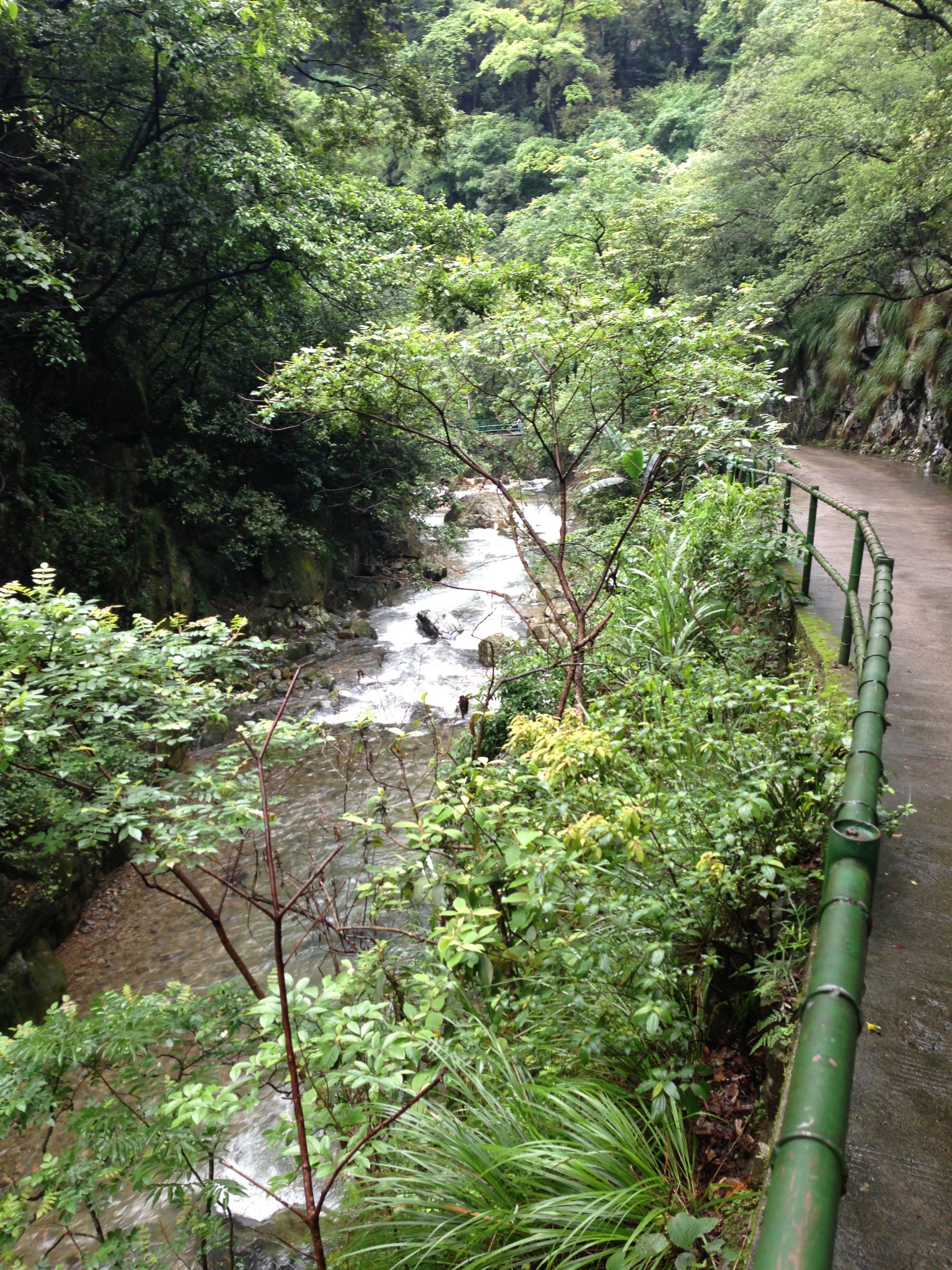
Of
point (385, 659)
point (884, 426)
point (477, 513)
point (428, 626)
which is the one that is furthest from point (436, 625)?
point (884, 426)

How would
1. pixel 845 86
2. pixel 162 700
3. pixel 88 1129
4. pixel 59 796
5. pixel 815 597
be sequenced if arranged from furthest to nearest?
pixel 845 86 → pixel 815 597 → pixel 59 796 → pixel 162 700 → pixel 88 1129

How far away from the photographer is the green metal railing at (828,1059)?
770mm

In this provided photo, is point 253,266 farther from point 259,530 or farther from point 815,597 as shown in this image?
point 815,597

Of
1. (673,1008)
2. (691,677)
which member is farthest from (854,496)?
(673,1008)

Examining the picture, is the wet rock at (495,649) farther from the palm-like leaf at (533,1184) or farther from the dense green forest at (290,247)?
the palm-like leaf at (533,1184)

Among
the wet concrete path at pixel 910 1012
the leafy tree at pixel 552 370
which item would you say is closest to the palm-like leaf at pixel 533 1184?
the wet concrete path at pixel 910 1012

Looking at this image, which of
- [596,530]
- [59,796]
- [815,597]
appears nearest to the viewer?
[59,796]

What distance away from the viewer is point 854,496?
11.0m

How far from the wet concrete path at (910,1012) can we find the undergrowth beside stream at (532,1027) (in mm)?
300

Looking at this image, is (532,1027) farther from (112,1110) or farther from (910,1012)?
(112,1110)

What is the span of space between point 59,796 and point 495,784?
2796mm

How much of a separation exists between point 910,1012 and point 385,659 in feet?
34.7

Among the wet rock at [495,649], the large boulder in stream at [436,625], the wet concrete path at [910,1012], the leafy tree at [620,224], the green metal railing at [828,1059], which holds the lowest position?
the large boulder in stream at [436,625]

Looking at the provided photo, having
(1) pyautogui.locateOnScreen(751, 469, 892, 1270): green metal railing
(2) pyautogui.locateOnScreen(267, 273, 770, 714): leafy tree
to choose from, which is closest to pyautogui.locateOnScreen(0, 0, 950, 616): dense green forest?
(2) pyautogui.locateOnScreen(267, 273, 770, 714): leafy tree
